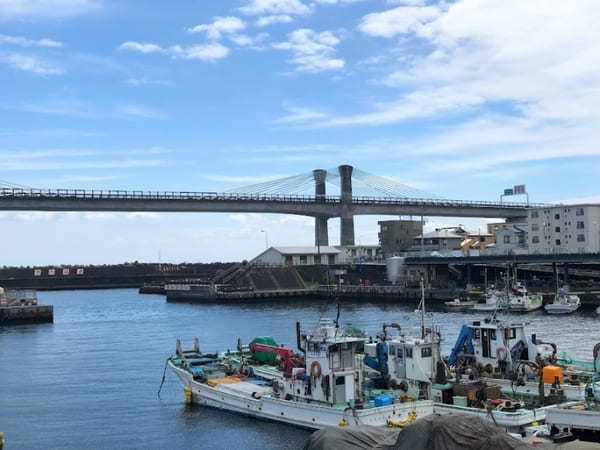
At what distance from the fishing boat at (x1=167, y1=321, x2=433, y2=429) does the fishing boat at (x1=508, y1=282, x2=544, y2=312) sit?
41.4 m

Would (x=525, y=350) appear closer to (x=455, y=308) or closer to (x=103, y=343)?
(x=103, y=343)

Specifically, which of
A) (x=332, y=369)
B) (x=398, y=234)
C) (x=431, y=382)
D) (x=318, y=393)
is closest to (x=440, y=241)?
(x=398, y=234)

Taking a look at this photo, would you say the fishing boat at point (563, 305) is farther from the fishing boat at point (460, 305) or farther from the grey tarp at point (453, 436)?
the grey tarp at point (453, 436)

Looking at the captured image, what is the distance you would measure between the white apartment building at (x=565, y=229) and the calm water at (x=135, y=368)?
78.4ft

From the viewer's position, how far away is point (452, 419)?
8820 mm

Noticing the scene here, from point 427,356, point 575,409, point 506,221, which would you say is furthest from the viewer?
point 506,221

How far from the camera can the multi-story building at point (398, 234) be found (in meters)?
122

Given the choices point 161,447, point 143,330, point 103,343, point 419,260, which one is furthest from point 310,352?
point 419,260

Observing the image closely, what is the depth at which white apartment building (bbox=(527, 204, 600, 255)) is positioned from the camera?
8525 centimetres

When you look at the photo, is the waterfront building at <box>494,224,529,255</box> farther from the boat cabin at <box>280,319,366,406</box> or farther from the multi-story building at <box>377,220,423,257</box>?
the boat cabin at <box>280,319,366,406</box>

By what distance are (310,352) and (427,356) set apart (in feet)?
13.5

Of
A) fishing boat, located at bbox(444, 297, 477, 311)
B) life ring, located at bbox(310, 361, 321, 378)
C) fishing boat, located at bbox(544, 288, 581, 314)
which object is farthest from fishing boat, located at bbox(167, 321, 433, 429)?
fishing boat, located at bbox(444, 297, 477, 311)

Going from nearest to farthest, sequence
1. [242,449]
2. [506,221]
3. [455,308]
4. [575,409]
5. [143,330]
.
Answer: [575,409], [242,449], [143,330], [455,308], [506,221]

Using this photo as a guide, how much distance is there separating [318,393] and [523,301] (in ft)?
154
